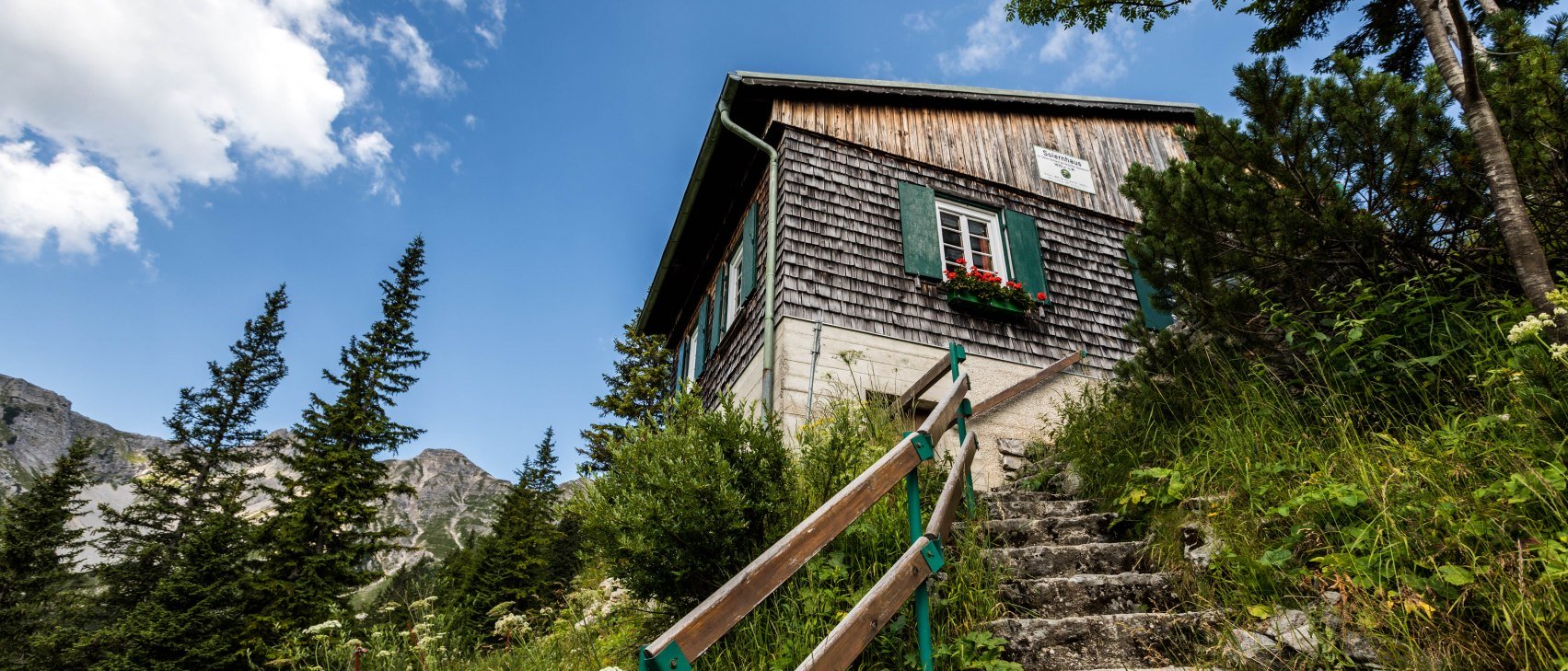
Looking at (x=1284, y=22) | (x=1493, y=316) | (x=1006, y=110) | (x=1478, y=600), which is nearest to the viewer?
(x=1478, y=600)

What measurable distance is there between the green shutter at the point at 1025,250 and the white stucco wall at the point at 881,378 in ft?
3.52

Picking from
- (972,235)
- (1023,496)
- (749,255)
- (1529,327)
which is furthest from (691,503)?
(972,235)

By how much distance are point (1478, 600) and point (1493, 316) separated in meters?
1.53

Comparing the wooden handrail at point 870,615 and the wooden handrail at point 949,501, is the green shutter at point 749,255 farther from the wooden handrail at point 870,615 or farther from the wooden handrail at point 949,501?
the wooden handrail at point 870,615

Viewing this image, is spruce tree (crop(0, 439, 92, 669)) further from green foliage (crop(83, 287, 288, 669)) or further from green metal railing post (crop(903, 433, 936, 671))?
green metal railing post (crop(903, 433, 936, 671))

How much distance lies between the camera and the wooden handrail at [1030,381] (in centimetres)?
633

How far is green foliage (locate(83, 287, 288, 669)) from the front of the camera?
940cm

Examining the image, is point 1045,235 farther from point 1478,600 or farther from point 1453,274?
point 1478,600

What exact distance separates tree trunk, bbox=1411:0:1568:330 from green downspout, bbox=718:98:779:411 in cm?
455

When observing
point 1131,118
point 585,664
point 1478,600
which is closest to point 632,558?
point 585,664

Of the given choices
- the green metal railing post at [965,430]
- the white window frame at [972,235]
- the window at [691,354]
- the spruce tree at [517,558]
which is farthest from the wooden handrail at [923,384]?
the spruce tree at [517,558]

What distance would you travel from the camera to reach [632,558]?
3395 millimetres

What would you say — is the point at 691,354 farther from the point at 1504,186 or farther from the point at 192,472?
the point at 192,472

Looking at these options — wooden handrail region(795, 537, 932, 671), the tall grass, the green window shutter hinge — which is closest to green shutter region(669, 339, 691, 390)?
the tall grass
